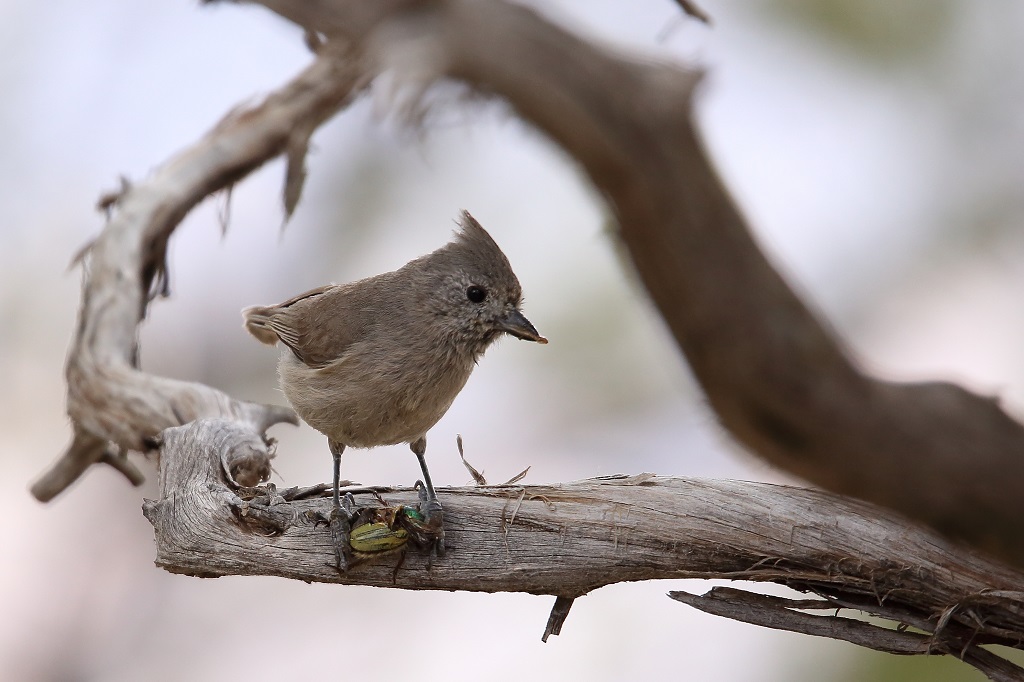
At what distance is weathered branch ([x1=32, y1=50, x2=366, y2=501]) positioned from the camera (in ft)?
10.2

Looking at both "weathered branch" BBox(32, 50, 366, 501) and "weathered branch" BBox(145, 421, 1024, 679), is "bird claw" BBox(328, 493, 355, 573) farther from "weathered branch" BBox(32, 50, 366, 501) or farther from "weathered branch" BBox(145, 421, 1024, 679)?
"weathered branch" BBox(32, 50, 366, 501)

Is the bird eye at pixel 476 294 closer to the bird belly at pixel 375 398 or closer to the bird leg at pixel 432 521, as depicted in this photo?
the bird belly at pixel 375 398

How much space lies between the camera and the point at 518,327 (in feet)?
9.66

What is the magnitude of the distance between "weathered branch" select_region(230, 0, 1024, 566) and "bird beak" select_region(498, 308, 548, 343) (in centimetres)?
171

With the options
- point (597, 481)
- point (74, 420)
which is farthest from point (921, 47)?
point (74, 420)

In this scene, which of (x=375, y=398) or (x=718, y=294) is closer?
(x=718, y=294)

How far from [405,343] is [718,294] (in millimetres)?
1867

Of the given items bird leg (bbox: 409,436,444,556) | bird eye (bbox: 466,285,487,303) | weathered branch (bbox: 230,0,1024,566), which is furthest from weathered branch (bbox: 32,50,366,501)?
weathered branch (bbox: 230,0,1024,566)

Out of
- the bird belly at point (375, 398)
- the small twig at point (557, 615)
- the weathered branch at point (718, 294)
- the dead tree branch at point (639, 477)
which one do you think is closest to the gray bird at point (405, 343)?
the bird belly at point (375, 398)

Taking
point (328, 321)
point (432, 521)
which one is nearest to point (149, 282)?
point (328, 321)

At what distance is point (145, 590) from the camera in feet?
17.3

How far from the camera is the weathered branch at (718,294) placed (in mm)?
1149

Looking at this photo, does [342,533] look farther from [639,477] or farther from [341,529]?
[639,477]

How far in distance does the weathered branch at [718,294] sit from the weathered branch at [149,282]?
1.96 m
